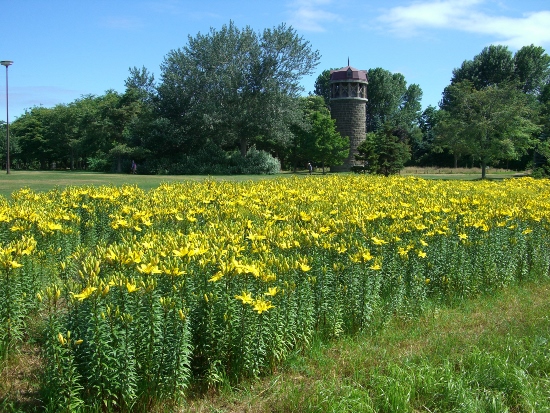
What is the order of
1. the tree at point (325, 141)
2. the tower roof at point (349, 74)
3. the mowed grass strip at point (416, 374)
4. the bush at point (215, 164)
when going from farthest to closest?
the tower roof at point (349, 74) → the tree at point (325, 141) → the bush at point (215, 164) → the mowed grass strip at point (416, 374)

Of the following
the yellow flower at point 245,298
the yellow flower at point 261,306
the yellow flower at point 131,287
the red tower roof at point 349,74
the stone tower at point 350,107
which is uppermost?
the red tower roof at point 349,74

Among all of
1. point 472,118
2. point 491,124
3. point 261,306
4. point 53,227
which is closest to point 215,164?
point 472,118

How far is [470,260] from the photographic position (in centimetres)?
618

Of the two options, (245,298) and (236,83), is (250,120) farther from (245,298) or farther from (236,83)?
(245,298)

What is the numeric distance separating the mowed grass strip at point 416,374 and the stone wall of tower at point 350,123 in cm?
4970

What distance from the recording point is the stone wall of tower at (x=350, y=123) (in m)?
54.2

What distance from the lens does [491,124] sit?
3262 centimetres

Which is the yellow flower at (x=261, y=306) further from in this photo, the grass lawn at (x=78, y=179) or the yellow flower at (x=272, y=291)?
the grass lawn at (x=78, y=179)

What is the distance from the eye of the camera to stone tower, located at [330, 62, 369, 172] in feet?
177

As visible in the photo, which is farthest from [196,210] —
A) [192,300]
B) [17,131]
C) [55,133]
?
[17,131]

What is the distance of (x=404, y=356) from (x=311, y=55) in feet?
126

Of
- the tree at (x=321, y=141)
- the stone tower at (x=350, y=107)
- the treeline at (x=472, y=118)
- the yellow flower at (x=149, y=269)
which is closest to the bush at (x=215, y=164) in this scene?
the treeline at (x=472, y=118)

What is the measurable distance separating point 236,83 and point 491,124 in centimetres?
1857

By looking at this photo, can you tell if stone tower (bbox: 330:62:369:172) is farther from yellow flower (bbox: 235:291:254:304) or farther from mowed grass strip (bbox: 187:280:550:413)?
yellow flower (bbox: 235:291:254:304)
